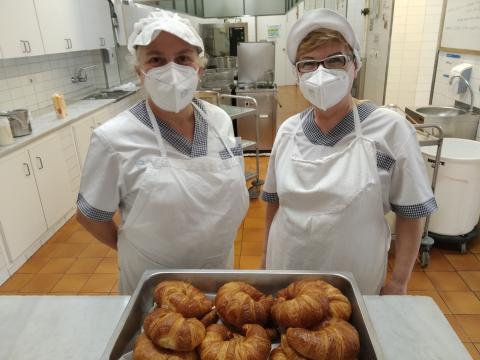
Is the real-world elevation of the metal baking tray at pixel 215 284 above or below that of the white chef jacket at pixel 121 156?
below

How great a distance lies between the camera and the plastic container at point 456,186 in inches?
91.2

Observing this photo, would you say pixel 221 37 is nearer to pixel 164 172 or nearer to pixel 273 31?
pixel 273 31

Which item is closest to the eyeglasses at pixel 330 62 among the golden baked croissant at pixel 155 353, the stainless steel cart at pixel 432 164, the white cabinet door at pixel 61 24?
the golden baked croissant at pixel 155 353

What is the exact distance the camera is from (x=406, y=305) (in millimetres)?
864

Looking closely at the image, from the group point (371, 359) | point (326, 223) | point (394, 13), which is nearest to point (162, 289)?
point (371, 359)

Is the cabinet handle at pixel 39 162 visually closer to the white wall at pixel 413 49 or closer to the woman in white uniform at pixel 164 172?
the woman in white uniform at pixel 164 172

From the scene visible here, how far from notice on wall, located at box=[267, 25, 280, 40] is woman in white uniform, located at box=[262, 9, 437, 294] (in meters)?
10.0

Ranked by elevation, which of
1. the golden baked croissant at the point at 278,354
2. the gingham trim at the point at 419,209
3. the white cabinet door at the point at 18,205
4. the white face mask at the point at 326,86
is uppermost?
the white face mask at the point at 326,86

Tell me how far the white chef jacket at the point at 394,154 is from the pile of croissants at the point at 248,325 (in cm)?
44

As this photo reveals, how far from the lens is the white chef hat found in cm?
101

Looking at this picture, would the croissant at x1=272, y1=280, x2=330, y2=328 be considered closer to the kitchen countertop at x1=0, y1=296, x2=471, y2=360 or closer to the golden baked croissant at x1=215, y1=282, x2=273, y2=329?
the golden baked croissant at x1=215, y1=282, x2=273, y2=329

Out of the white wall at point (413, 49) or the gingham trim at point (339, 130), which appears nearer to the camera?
the gingham trim at point (339, 130)

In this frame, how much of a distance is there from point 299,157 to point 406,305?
0.51 m

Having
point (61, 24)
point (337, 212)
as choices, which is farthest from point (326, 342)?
point (61, 24)
